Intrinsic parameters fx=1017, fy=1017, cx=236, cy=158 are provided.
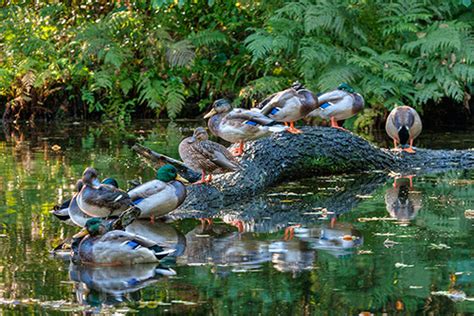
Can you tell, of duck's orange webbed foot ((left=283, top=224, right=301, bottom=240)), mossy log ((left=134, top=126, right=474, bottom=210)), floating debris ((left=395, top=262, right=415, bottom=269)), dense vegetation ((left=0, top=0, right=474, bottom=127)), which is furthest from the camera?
dense vegetation ((left=0, top=0, right=474, bottom=127))

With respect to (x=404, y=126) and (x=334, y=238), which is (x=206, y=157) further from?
(x=404, y=126)

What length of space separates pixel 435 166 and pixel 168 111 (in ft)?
22.7

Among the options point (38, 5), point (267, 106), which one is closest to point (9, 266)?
point (267, 106)

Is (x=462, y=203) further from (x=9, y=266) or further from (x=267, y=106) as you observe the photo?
(x=9, y=266)

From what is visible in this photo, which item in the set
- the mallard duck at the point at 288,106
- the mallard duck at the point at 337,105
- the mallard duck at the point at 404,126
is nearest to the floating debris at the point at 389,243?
the mallard duck at the point at 288,106

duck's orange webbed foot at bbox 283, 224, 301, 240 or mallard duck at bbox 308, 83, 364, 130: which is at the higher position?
mallard duck at bbox 308, 83, 364, 130

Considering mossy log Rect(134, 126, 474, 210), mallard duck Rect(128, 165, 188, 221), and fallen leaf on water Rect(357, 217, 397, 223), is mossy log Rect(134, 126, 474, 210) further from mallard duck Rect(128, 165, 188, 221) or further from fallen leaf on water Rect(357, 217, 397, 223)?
fallen leaf on water Rect(357, 217, 397, 223)

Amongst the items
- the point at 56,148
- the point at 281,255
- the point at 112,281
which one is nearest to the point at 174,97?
the point at 56,148

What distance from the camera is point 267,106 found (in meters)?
11.3

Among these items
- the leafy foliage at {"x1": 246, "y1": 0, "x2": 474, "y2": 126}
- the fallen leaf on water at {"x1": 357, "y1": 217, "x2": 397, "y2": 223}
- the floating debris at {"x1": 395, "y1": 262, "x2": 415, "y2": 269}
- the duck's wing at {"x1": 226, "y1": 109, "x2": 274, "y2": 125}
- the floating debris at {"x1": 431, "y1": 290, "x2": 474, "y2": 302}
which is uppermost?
the leafy foliage at {"x1": 246, "y1": 0, "x2": 474, "y2": 126}

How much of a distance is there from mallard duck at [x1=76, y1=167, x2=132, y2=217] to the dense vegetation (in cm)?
702

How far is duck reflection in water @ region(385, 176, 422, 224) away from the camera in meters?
9.44

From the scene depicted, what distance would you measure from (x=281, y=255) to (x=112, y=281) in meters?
1.43

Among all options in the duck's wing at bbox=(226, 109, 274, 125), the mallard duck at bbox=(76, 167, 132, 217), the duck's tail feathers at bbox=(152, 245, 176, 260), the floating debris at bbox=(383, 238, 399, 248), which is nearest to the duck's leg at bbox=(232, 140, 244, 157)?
the duck's wing at bbox=(226, 109, 274, 125)
